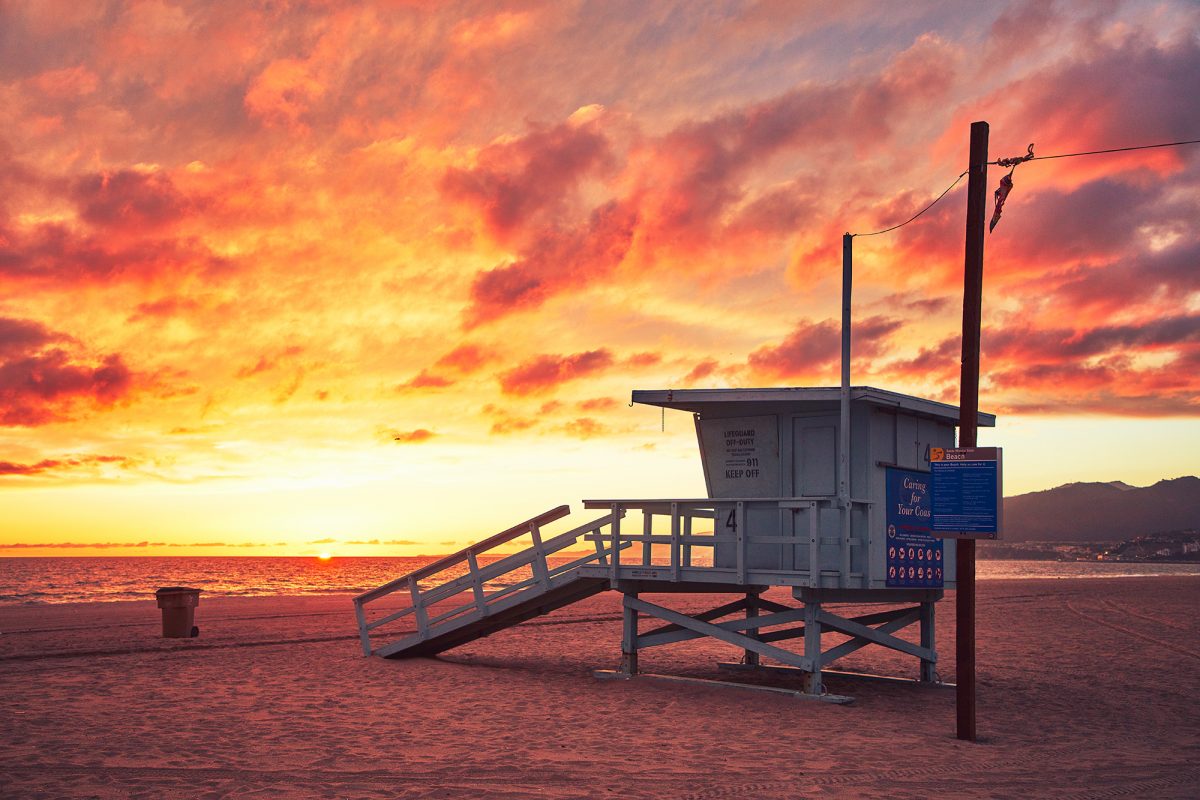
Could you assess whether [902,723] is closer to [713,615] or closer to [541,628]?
[713,615]

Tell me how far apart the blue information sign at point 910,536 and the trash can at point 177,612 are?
47.1 feet

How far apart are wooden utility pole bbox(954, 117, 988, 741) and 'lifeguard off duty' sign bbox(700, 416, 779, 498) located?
162 inches

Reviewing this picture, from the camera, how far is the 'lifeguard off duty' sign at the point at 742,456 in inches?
591

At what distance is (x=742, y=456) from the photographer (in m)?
15.3

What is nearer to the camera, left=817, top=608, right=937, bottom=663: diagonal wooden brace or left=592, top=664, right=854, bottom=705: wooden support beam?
left=592, top=664, right=854, bottom=705: wooden support beam

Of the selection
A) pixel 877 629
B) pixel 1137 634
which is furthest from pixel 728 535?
pixel 1137 634

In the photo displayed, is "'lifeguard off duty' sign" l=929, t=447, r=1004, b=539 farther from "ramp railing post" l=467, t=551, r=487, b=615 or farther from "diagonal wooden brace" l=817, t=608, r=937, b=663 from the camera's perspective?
"ramp railing post" l=467, t=551, r=487, b=615

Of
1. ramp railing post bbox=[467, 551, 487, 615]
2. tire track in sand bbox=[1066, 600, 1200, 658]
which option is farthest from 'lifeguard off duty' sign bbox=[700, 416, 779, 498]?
tire track in sand bbox=[1066, 600, 1200, 658]

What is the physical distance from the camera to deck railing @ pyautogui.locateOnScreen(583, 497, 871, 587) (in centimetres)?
1330

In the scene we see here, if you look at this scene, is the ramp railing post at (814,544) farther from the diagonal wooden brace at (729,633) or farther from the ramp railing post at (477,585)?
the ramp railing post at (477,585)

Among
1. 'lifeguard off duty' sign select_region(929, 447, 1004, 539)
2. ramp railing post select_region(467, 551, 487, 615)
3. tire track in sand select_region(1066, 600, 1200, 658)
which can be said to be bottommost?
tire track in sand select_region(1066, 600, 1200, 658)

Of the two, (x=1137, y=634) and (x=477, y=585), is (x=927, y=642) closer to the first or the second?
(x=477, y=585)

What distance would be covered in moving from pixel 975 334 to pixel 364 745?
25.3 feet

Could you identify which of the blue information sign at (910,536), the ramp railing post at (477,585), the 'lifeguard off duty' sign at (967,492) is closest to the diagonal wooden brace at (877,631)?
the blue information sign at (910,536)
